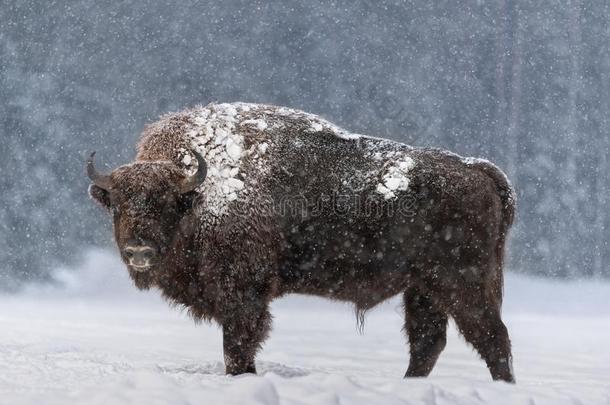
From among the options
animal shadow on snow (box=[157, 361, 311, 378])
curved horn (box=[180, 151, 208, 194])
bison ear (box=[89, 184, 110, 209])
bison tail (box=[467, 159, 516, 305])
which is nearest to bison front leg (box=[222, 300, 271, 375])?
animal shadow on snow (box=[157, 361, 311, 378])

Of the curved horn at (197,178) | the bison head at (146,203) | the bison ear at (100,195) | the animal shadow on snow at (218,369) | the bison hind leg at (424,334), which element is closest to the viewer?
the bison head at (146,203)

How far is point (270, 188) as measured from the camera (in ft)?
23.5

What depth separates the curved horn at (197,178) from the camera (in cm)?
668

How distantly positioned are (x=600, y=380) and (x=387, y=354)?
345cm

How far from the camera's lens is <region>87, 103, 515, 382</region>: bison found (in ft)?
22.2

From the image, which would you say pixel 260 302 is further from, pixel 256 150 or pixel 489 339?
pixel 489 339

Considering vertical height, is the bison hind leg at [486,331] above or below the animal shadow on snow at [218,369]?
above

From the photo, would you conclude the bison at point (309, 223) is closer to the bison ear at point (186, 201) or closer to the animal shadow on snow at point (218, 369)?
the bison ear at point (186, 201)

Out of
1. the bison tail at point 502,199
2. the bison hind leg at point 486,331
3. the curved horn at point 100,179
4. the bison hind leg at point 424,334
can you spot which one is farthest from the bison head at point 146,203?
the bison tail at point 502,199

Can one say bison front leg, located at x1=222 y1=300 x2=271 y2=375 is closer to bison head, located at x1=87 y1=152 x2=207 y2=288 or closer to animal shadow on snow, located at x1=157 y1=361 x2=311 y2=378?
animal shadow on snow, located at x1=157 y1=361 x2=311 y2=378

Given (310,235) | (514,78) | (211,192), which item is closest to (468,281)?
(310,235)

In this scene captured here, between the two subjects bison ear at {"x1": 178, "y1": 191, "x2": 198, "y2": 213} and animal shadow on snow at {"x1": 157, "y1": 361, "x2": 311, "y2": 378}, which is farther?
animal shadow on snow at {"x1": 157, "y1": 361, "x2": 311, "y2": 378}

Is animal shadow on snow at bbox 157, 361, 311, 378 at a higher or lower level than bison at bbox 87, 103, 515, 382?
lower

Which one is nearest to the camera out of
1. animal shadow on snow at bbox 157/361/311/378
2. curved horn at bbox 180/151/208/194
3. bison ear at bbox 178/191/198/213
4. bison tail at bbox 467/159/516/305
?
curved horn at bbox 180/151/208/194
